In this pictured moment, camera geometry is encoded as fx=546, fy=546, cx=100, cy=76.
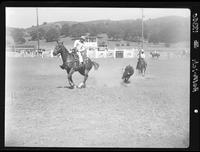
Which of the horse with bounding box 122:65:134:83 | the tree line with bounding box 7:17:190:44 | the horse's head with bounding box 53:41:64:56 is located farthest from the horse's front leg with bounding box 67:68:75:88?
the horse with bounding box 122:65:134:83

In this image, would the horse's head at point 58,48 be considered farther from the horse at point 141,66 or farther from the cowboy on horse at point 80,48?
the horse at point 141,66

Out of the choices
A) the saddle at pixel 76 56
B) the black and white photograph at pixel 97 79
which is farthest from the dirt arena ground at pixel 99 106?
the saddle at pixel 76 56

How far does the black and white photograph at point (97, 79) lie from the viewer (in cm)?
501

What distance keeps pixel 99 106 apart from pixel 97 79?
256 mm

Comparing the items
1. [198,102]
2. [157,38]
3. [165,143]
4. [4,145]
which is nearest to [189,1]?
[157,38]

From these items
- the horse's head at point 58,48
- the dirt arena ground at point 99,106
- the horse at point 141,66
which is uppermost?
the horse's head at point 58,48

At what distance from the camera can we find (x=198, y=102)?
16.5 ft

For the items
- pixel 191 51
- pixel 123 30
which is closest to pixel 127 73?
pixel 123 30

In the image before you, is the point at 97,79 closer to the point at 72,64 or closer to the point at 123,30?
the point at 72,64

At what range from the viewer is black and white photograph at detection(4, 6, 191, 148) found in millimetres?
5012

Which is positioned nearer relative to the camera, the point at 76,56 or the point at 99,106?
the point at 99,106

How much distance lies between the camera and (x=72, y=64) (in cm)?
515

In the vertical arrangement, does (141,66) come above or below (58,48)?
below

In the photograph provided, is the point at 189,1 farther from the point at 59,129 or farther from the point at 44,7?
the point at 59,129
